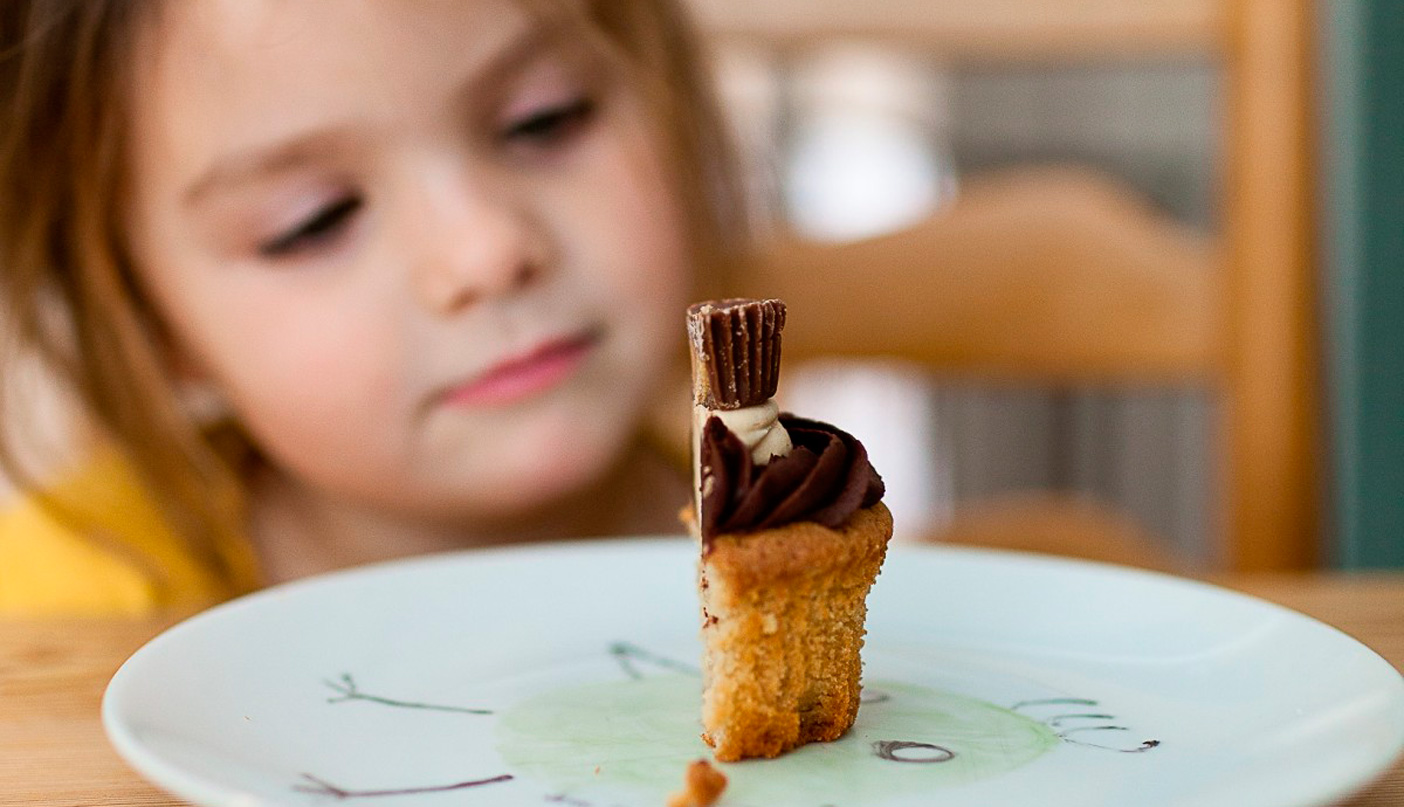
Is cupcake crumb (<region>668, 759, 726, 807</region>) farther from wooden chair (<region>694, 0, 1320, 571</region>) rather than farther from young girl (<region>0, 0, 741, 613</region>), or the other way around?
wooden chair (<region>694, 0, 1320, 571</region>)

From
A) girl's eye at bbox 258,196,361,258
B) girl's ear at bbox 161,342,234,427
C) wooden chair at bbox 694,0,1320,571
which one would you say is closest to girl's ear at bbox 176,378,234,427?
girl's ear at bbox 161,342,234,427

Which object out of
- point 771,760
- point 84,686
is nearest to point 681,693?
point 771,760

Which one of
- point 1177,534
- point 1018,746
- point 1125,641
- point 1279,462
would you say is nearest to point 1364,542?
point 1279,462

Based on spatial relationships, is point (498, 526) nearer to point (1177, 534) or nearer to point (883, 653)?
point (883, 653)

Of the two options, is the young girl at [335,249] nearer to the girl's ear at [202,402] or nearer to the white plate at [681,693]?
the girl's ear at [202,402]

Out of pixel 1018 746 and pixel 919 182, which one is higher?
pixel 919 182

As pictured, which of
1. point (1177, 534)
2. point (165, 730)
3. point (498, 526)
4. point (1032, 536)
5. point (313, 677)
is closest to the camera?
point (165, 730)
